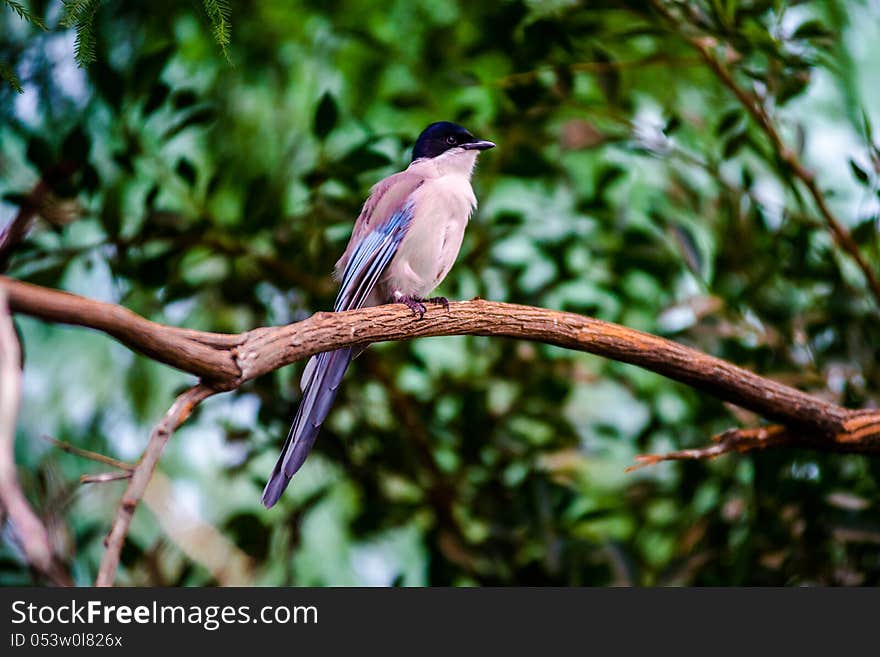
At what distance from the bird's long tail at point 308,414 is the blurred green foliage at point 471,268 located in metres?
0.74

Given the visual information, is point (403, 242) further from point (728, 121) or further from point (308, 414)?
point (728, 121)

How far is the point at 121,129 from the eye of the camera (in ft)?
11.6

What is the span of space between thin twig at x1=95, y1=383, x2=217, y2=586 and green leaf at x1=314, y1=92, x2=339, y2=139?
1812 millimetres

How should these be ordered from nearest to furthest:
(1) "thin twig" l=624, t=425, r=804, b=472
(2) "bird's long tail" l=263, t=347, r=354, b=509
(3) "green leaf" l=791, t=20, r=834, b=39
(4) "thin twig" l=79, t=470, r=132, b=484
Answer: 1. (4) "thin twig" l=79, t=470, r=132, b=484
2. (2) "bird's long tail" l=263, t=347, r=354, b=509
3. (1) "thin twig" l=624, t=425, r=804, b=472
4. (3) "green leaf" l=791, t=20, r=834, b=39

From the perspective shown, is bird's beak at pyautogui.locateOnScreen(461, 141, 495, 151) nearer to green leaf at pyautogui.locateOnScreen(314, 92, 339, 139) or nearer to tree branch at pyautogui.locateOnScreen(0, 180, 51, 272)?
green leaf at pyautogui.locateOnScreen(314, 92, 339, 139)

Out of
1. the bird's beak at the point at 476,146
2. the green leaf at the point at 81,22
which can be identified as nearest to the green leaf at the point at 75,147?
the bird's beak at the point at 476,146

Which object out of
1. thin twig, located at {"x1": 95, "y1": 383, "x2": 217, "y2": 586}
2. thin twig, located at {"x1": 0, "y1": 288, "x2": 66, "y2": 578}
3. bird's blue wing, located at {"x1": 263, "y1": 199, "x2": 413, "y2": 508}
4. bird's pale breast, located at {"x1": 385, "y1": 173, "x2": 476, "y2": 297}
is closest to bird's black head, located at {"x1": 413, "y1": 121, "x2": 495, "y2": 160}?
bird's pale breast, located at {"x1": 385, "y1": 173, "x2": 476, "y2": 297}

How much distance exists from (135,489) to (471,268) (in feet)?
8.49

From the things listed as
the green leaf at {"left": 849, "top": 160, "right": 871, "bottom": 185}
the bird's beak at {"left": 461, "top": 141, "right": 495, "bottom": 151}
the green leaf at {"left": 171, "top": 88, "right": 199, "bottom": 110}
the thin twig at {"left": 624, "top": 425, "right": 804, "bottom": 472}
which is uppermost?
the green leaf at {"left": 171, "top": 88, "right": 199, "bottom": 110}

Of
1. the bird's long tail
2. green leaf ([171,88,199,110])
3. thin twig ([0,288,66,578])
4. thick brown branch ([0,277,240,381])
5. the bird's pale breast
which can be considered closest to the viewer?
thin twig ([0,288,66,578])

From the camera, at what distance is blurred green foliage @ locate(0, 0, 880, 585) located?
11.4 ft

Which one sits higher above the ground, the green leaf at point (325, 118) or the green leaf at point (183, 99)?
the green leaf at point (183, 99)

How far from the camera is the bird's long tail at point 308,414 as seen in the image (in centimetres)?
235

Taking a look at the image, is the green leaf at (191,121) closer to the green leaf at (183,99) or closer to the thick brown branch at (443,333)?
the green leaf at (183,99)
